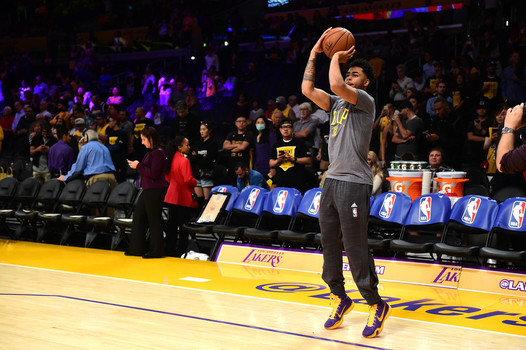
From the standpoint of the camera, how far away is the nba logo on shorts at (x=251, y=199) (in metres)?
8.73

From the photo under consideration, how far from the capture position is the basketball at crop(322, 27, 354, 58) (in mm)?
4676

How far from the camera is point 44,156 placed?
40.9ft

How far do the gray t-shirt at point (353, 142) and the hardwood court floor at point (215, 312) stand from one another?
1159mm

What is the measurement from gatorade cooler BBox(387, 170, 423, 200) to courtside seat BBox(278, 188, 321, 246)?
1032 mm

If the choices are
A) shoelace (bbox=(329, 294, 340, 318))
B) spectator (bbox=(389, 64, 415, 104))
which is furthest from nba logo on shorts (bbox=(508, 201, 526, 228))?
spectator (bbox=(389, 64, 415, 104))

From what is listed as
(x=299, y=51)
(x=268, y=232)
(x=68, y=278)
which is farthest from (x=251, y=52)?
(x=68, y=278)

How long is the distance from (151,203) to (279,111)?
11.1 ft

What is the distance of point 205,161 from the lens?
32.4ft

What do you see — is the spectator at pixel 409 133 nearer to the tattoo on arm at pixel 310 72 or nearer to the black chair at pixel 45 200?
the tattoo on arm at pixel 310 72

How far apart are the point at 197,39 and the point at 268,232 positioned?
12605mm

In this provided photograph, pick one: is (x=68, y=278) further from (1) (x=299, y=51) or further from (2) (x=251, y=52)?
(2) (x=251, y=52)

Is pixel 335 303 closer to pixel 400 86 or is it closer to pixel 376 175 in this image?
pixel 376 175

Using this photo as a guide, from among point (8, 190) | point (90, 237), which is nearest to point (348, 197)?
point (90, 237)

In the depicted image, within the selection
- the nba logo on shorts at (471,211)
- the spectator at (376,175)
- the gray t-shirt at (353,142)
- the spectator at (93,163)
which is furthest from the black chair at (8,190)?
the gray t-shirt at (353,142)
